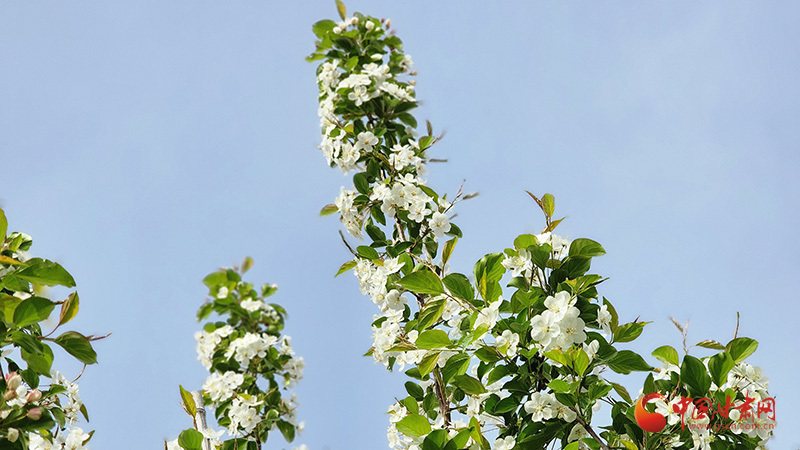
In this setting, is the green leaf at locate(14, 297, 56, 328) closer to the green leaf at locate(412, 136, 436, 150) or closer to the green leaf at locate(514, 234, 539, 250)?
the green leaf at locate(514, 234, 539, 250)

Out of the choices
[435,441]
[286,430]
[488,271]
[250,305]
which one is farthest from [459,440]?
[250,305]

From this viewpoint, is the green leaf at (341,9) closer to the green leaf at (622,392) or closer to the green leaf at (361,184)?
the green leaf at (361,184)

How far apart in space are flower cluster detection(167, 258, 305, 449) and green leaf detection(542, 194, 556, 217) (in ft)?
8.63

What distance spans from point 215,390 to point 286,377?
0.64m

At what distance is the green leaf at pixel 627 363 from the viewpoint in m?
1.62

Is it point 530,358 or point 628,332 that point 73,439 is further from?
point 628,332

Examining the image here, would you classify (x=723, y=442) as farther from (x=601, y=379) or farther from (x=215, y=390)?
(x=215, y=390)

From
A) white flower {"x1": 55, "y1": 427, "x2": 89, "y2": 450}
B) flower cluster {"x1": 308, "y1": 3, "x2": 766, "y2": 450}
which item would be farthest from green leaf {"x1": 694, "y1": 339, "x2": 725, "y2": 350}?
white flower {"x1": 55, "y1": 427, "x2": 89, "y2": 450}

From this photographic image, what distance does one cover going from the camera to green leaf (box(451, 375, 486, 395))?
1727 millimetres

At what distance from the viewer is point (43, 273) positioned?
1.49m

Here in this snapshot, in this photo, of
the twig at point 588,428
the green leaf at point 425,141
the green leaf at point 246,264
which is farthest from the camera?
the green leaf at point 246,264

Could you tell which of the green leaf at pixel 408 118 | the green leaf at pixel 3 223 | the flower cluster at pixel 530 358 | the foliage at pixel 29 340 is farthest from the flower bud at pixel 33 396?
the green leaf at pixel 408 118

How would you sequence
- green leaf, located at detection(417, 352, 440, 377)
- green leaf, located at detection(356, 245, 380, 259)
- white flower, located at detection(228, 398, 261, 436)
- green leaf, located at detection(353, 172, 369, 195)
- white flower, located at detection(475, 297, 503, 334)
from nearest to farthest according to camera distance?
white flower, located at detection(475, 297, 503, 334) < green leaf, located at detection(417, 352, 440, 377) < green leaf, located at detection(356, 245, 380, 259) < green leaf, located at detection(353, 172, 369, 195) < white flower, located at detection(228, 398, 261, 436)

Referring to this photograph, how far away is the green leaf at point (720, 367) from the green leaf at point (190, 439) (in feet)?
5.03
